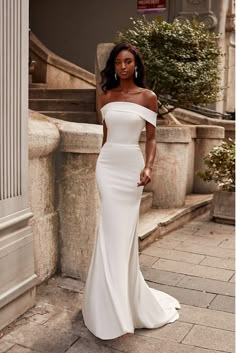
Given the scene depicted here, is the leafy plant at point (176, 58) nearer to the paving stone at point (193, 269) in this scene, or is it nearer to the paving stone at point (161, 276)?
the paving stone at point (193, 269)

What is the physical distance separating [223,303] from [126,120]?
6.65ft

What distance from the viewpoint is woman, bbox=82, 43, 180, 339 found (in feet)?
10.7

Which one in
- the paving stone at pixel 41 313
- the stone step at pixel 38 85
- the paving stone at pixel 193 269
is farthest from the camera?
the stone step at pixel 38 85

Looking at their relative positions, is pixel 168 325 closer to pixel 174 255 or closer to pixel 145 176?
pixel 145 176

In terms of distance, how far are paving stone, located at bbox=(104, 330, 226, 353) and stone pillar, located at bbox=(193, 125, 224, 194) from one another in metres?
5.37

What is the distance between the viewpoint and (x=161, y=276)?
194 inches

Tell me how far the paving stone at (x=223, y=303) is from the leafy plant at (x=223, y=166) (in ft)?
10.1

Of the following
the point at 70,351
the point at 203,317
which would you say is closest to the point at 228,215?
the point at 203,317

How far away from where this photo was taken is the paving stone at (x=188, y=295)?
4273mm

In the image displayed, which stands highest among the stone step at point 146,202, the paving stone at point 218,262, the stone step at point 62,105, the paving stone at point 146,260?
the stone step at point 62,105

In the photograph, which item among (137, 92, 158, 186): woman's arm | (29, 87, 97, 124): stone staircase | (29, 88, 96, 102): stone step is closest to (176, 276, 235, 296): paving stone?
(137, 92, 158, 186): woman's arm

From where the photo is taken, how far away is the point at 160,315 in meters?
3.72

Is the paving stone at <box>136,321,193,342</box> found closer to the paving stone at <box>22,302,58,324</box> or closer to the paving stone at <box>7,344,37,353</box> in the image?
the paving stone at <box>22,302,58,324</box>

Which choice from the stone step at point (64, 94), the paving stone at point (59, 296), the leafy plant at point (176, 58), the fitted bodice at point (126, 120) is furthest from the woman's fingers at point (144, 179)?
the stone step at point (64, 94)
